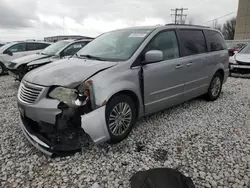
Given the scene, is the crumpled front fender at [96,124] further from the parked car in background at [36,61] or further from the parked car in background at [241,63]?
the parked car in background at [241,63]

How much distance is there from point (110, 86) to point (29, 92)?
3.72ft

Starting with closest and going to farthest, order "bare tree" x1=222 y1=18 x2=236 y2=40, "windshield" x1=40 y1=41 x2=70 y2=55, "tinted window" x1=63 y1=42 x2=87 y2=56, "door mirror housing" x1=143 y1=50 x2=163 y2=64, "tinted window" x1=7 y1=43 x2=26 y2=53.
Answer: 1. "door mirror housing" x1=143 y1=50 x2=163 y2=64
2. "tinted window" x1=63 y1=42 x2=87 y2=56
3. "windshield" x1=40 y1=41 x2=70 y2=55
4. "tinted window" x1=7 y1=43 x2=26 y2=53
5. "bare tree" x1=222 y1=18 x2=236 y2=40

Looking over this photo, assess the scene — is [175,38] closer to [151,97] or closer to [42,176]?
[151,97]

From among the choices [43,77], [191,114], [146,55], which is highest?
[146,55]

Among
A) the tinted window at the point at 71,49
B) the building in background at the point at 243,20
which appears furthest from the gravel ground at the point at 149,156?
the building in background at the point at 243,20

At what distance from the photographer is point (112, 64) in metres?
2.95

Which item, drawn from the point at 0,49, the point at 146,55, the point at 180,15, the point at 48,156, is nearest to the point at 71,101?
the point at 48,156

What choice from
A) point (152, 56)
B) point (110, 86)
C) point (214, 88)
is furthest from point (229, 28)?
point (110, 86)

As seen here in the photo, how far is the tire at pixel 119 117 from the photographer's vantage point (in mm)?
2811

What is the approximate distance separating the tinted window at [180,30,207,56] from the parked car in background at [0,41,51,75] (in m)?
7.78

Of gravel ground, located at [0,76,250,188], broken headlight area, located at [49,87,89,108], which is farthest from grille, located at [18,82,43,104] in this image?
gravel ground, located at [0,76,250,188]

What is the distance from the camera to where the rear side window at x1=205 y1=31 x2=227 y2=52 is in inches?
185

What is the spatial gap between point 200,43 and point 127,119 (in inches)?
101

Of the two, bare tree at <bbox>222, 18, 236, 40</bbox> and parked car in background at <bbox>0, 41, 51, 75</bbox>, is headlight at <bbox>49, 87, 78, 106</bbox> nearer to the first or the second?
parked car in background at <bbox>0, 41, 51, 75</bbox>
